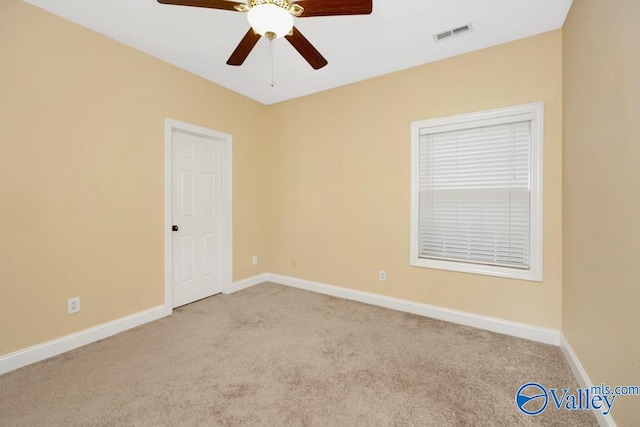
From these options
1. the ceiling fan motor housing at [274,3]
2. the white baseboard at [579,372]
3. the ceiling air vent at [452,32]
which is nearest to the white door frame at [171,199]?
the ceiling fan motor housing at [274,3]

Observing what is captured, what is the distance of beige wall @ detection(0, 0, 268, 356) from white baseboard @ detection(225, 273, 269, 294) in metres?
0.96

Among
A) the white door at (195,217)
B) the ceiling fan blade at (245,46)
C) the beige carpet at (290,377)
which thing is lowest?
the beige carpet at (290,377)

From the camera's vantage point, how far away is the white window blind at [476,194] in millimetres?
2551

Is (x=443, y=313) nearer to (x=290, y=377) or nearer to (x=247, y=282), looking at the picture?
(x=290, y=377)

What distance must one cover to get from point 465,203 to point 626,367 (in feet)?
5.76

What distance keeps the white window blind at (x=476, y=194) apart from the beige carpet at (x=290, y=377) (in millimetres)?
792

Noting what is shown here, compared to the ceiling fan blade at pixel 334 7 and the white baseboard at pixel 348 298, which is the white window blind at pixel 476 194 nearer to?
the white baseboard at pixel 348 298

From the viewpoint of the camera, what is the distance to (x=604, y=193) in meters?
1.53

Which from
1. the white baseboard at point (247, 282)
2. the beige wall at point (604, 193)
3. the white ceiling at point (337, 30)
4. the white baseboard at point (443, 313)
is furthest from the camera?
the white baseboard at point (247, 282)

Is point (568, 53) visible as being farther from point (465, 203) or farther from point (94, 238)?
point (94, 238)

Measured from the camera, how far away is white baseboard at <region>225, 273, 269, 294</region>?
3729 mm

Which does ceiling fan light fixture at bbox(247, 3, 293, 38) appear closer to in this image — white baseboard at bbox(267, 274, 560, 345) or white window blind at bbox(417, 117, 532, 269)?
white window blind at bbox(417, 117, 532, 269)

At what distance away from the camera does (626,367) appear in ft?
4.19

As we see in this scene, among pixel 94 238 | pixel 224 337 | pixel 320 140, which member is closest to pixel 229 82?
pixel 320 140
